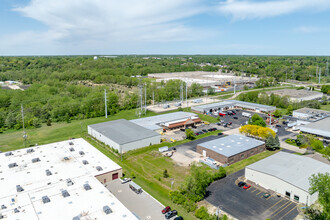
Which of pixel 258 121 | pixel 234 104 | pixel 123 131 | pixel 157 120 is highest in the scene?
pixel 234 104

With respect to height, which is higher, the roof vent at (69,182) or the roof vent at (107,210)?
the roof vent at (69,182)

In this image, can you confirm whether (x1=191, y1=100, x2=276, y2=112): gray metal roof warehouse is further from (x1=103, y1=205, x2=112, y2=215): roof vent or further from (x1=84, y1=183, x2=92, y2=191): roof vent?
(x1=103, y1=205, x2=112, y2=215): roof vent

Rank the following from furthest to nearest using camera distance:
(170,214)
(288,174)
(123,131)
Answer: (123,131) → (288,174) → (170,214)

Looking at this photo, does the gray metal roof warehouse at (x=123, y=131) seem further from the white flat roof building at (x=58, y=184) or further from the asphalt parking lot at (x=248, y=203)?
the asphalt parking lot at (x=248, y=203)

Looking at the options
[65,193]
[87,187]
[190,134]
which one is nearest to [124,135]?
[190,134]

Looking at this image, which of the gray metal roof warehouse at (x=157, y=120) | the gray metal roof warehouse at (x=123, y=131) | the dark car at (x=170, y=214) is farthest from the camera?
the gray metal roof warehouse at (x=157, y=120)

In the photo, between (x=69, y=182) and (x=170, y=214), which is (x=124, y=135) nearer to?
(x=69, y=182)

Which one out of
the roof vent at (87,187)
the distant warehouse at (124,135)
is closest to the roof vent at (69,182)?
the roof vent at (87,187)
